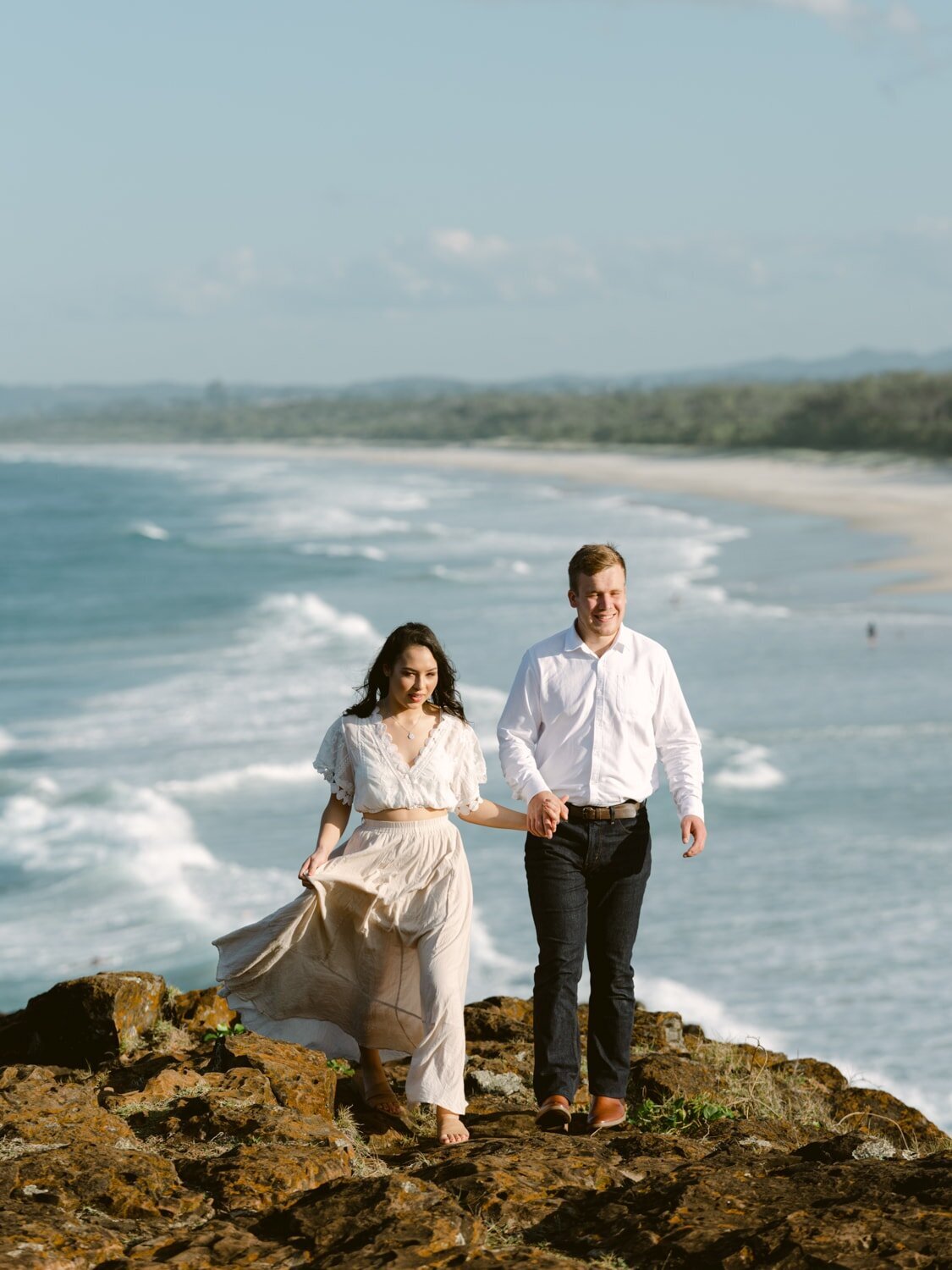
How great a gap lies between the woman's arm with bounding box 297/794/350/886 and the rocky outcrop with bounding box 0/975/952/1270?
0.62 meters

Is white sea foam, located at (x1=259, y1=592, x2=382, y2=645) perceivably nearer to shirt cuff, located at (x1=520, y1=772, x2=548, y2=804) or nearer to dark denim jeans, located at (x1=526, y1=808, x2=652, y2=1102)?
dark denim jeans, located at (x1=526, y1=808, x2=652, y2=1102)

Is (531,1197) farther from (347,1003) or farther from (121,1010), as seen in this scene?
(121,1010)

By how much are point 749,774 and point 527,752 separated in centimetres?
1189

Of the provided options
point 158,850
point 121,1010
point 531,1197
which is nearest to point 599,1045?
point 531,1197

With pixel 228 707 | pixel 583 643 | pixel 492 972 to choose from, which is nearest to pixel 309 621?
pixel 228 707

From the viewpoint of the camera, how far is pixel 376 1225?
11.2 feet

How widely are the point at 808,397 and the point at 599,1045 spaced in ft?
300

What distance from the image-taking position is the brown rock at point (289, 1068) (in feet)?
15.6

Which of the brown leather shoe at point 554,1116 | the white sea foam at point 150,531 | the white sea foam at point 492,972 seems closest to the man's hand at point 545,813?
the brown leather shoe at point 554,1116

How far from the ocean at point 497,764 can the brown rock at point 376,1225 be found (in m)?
6.36

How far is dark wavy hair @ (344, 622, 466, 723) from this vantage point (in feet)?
16.1

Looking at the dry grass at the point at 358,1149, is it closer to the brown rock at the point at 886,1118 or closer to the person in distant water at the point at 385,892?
the person in distant water at the point at 385,892

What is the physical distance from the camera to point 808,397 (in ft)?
305

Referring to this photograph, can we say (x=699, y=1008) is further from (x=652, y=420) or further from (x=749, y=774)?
(x=652, y=420)
